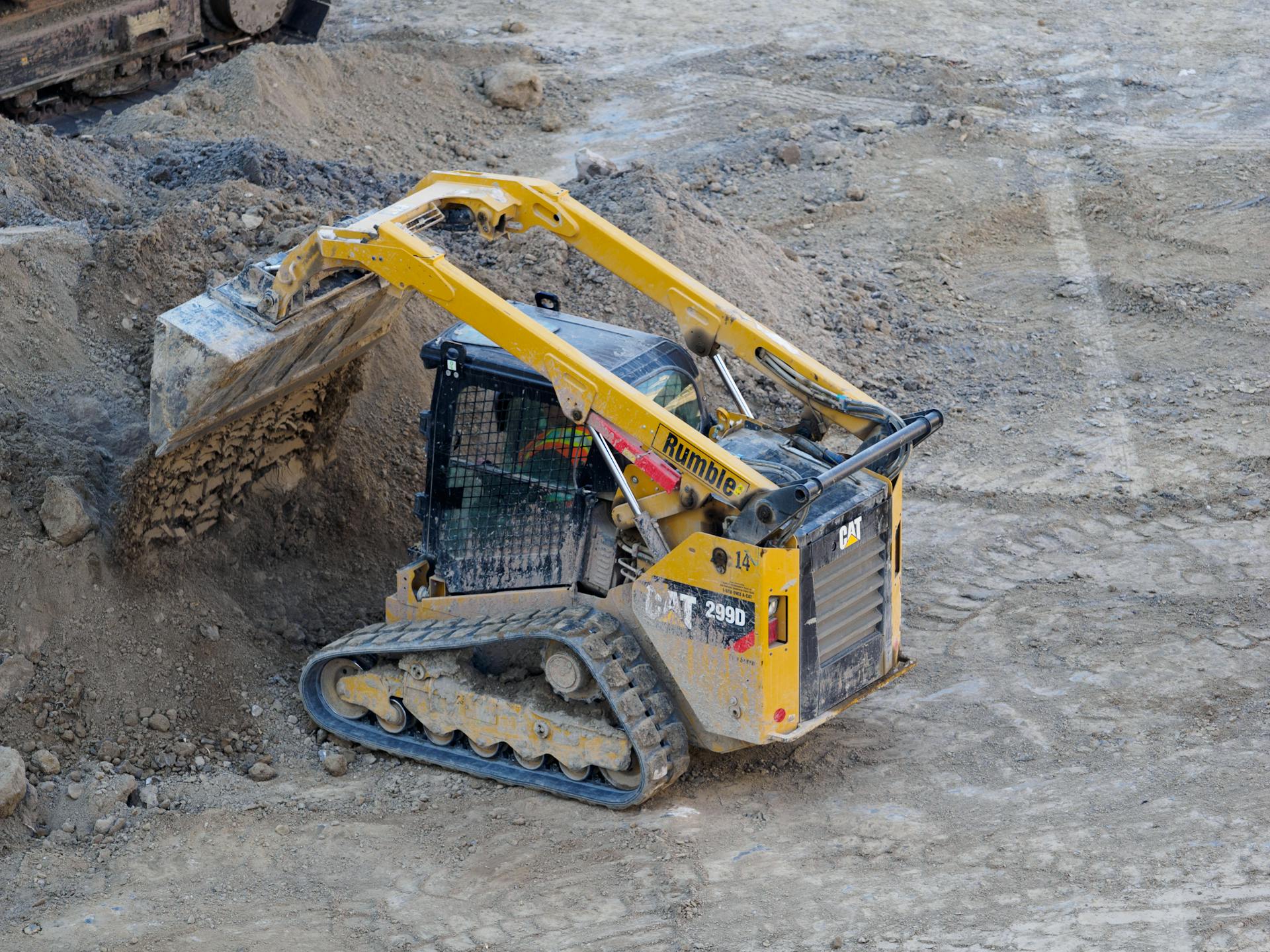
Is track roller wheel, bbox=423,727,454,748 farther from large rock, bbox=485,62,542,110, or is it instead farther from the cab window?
large rock, bbox=485,62,542,110

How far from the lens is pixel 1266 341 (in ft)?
38.0

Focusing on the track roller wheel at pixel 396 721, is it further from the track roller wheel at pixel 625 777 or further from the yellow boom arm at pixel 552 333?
the yellow boom arm at pixel 552 333

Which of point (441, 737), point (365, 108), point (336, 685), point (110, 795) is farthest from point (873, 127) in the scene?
point (110, 795)

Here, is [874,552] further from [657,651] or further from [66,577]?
[66,577]

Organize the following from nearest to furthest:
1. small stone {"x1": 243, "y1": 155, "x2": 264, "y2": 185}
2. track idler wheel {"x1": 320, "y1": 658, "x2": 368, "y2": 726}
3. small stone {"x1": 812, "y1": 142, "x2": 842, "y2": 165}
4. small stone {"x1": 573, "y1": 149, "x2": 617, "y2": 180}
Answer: track idler wheel {"x1": 320, "y1": 658, "x2": 368, "y2": 726}, small stone {"x1": 243, "y1": 155, "x2": 264, "y2": 185}, small stone {"x1": 573, "y1": 149, "x2": 617, "y2": 180}, small stone {"x1": 812, "y1": 142, "x2": 842, "y2": 165}

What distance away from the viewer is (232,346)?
7062 millimetres

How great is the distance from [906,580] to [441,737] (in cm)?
305

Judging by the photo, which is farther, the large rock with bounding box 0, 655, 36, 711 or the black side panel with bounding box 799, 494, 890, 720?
the large rock with bounding box 0, 655, 36, 711

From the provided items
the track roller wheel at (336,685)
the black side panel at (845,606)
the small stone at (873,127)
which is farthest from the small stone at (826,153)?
the track roller wheel at (336,685)

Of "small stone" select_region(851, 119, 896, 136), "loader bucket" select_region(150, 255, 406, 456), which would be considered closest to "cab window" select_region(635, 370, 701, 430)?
"loader bucket" select_region(150, 255, 406, 456)

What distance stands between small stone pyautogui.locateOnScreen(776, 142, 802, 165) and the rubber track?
8.61 meters

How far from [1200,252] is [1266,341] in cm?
176

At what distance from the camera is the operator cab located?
23.0 feet

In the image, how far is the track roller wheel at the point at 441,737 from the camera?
7.36m
